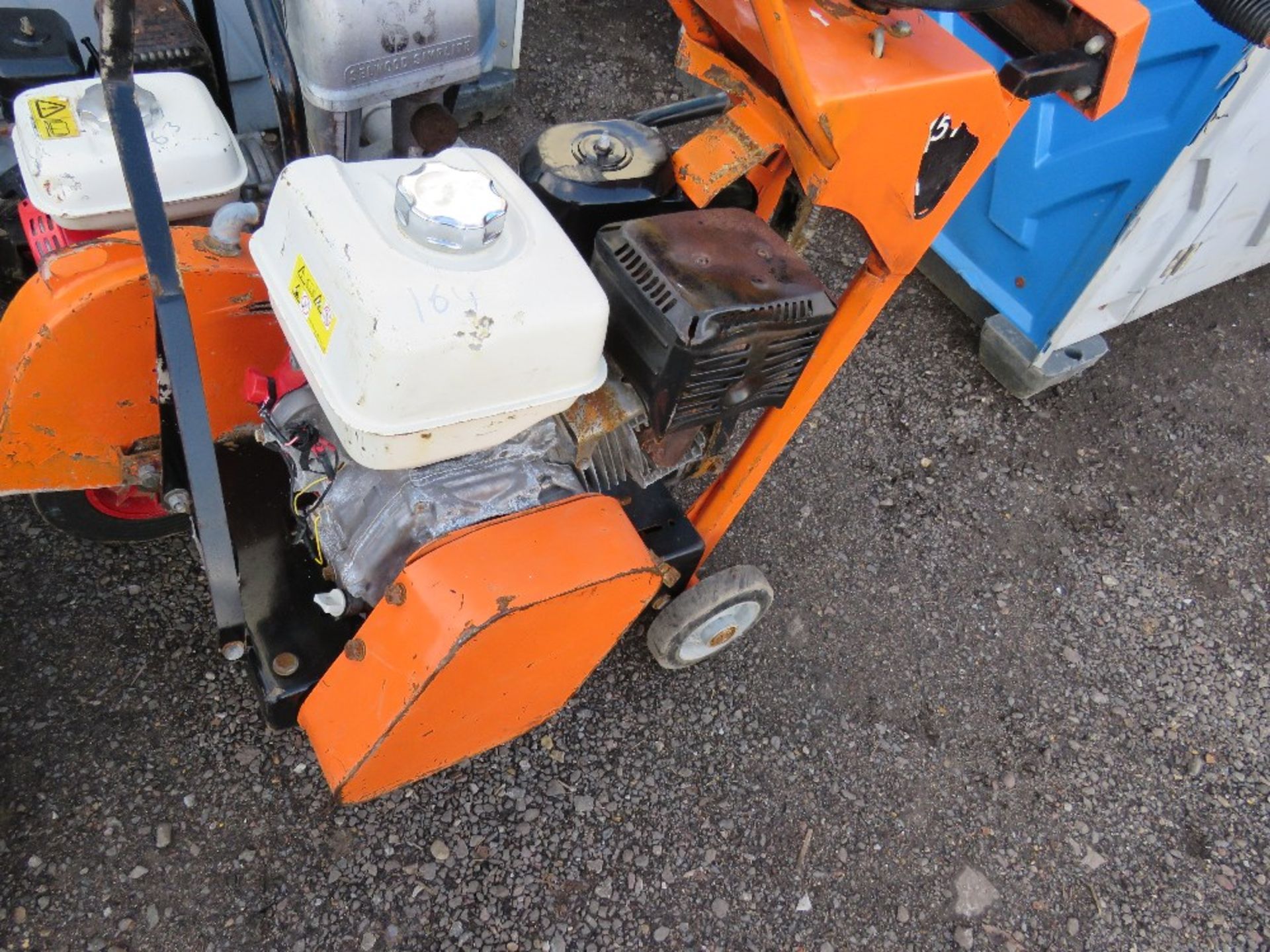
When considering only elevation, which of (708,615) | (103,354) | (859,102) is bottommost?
(708,615)

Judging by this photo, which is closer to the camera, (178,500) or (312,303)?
(312,303)

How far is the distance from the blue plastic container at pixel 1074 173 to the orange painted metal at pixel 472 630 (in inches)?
61.0

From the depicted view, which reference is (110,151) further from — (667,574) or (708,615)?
(708,615)

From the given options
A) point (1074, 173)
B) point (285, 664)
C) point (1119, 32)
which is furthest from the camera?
point (1074, 173)

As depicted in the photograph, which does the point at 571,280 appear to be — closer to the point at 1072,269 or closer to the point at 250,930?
the point at 250,930

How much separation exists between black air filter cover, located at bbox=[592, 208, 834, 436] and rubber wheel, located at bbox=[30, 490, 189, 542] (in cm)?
105

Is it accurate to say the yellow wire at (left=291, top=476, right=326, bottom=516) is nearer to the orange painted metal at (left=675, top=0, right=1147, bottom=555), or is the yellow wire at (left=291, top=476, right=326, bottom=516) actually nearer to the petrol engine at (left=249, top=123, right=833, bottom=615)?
the petrol engine at (left=249, top=123, right=833, bottom=615)

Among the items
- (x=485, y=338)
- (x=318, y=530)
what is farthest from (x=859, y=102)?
(x=318, y=530)

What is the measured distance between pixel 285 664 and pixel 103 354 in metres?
0.50

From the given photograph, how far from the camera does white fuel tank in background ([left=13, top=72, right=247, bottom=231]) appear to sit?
1.36 m

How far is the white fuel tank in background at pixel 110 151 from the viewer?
1.36 meters

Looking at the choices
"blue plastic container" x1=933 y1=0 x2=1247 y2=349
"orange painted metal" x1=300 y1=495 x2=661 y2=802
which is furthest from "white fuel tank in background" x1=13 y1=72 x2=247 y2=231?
"blue plastic container" x1=933 y1=0 x2=1247 y2=349

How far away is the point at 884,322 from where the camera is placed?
276 cm

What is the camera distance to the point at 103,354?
139 cm
